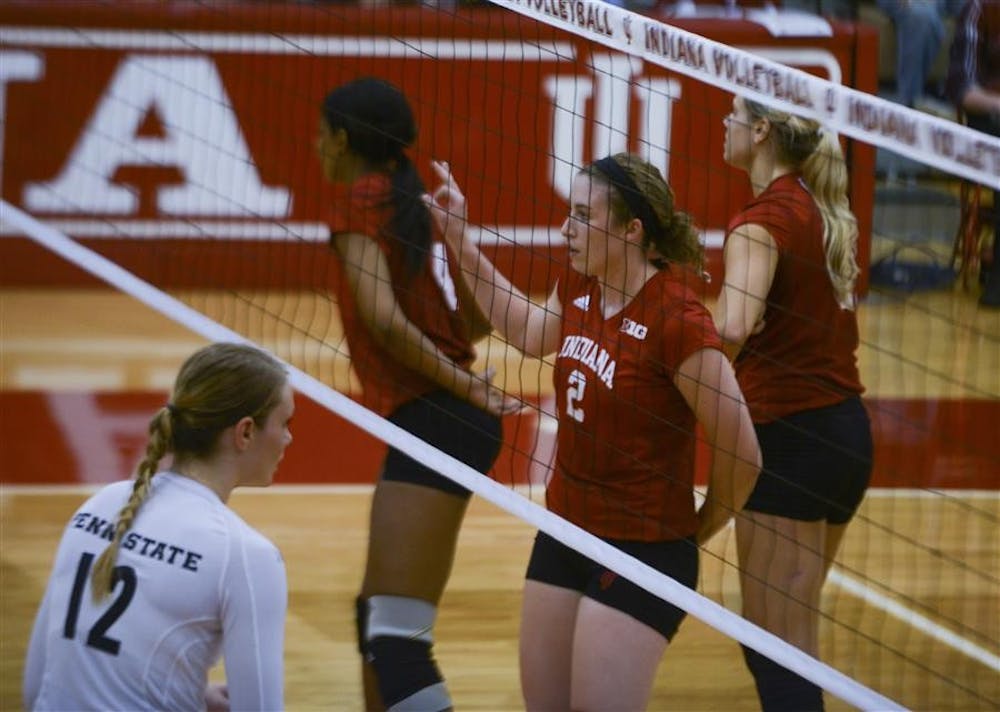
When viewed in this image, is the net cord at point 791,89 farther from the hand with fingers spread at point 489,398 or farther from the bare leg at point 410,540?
the bare leg at point 410,540

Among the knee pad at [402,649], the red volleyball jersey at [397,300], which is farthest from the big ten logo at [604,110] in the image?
the knee pad at [402,649]

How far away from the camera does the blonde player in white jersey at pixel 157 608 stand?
268 cm

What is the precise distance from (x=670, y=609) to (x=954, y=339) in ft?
22.7

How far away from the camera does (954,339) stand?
10.1 metres

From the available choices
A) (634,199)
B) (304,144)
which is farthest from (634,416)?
(304,144)

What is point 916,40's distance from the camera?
11.9m

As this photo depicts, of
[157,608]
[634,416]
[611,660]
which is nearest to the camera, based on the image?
[157,608]

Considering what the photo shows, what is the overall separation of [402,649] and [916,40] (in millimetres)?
8906

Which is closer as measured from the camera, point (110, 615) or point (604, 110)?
point (110, 615)

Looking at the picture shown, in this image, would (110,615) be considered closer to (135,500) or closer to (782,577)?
(135,500)

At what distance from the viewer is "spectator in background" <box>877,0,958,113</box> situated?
11.9 m

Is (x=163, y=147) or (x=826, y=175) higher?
(x=826, y=175)

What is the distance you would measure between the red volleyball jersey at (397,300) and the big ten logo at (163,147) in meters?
6.17

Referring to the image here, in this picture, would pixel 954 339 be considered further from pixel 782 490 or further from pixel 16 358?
pixel 782 490
